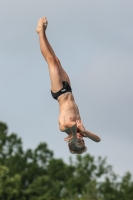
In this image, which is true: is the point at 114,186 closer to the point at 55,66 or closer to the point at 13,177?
the point at 13,177

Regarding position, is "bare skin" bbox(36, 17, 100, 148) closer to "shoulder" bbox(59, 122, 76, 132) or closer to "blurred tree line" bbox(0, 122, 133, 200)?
"shoulder" bbox(59, 122, 76, 132)

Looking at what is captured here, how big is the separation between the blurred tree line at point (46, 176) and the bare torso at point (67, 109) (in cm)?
5229

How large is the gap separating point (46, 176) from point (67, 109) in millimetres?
58763

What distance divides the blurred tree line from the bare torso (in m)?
52.3

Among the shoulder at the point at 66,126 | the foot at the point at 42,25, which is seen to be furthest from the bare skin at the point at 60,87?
the shoulder at the point at 66,126

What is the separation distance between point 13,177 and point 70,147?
5800cm

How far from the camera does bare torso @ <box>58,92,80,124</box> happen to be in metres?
33.8

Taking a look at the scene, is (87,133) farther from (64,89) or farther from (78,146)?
(64,89)

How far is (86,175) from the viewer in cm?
9394

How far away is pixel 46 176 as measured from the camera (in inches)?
3644

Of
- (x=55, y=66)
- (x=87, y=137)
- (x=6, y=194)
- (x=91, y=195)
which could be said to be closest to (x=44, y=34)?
(x=55, y=66)

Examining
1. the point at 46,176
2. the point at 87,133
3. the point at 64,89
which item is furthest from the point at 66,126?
the point at 46,176

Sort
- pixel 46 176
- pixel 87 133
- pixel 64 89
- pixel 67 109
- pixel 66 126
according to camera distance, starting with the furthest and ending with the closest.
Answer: pixel 46 176, pixel 64 89, pixel 67 109, pixel 87 133, pixel 66 126

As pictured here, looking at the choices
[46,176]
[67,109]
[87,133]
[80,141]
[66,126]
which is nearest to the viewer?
[66,126]
